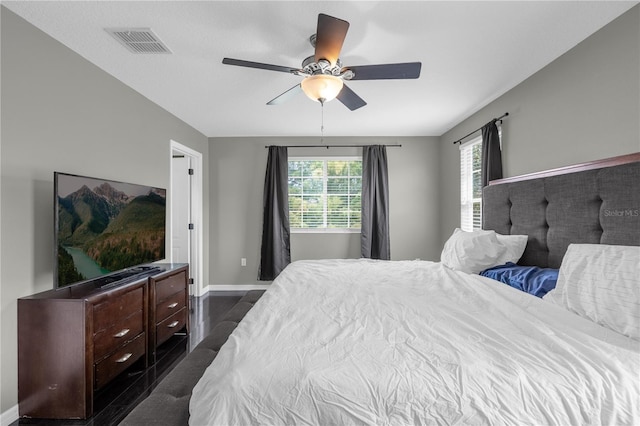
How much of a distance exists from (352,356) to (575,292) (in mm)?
1187

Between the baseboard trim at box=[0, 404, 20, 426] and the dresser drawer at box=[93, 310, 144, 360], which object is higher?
the dresser drawer at box=[93, 310, 144, 360]

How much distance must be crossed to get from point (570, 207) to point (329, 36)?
1.89 metres

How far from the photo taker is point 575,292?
4.47 feet

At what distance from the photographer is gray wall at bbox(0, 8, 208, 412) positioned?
172 centimetres

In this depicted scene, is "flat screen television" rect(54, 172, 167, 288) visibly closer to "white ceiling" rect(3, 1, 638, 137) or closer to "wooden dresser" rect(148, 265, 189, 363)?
"wooden dresser" rect(148, 265, 189, 363)

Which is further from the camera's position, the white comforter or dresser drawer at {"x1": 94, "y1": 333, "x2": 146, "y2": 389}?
dresser drawer at {"x1": 94, "y1": 333, "x2": 146, "y2": 389}

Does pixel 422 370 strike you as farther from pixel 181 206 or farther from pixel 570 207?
pixel 181 206

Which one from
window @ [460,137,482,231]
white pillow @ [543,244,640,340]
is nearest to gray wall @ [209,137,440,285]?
window @ [460,137,482,231]

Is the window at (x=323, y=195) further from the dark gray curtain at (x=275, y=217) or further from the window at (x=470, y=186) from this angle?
the window at (x=470, y=186)

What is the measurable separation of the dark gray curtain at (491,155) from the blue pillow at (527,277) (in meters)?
1.09

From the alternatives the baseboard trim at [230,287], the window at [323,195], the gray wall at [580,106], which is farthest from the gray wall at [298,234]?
the gray wall at [580,106]

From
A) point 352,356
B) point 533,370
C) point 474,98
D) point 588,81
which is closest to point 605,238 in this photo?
point 588,81

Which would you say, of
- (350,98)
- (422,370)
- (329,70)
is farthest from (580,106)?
(422,370)

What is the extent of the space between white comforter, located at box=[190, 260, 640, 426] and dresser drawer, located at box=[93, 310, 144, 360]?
127cm
